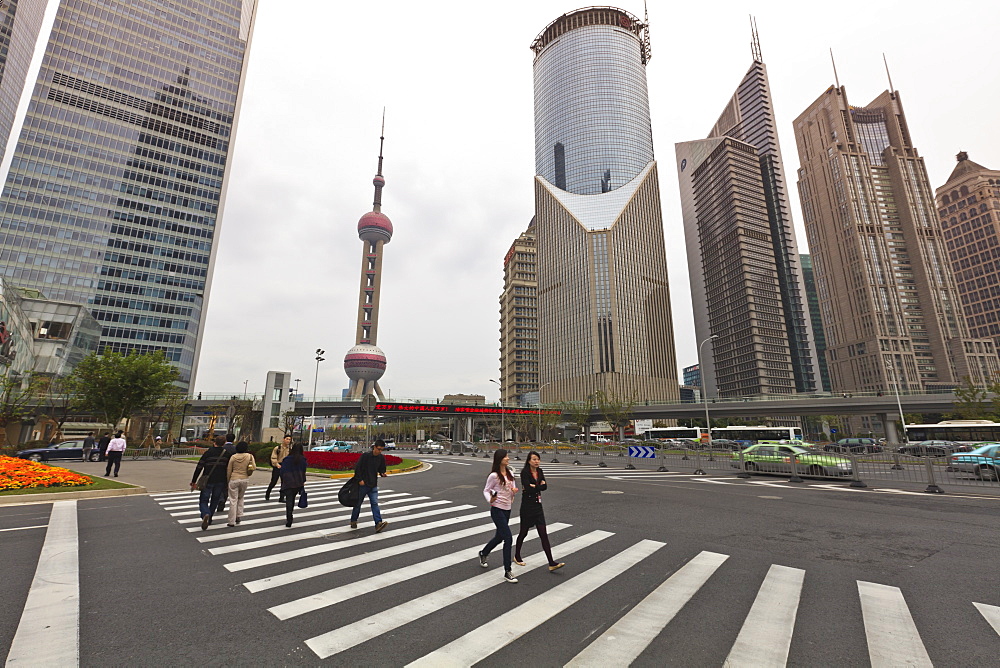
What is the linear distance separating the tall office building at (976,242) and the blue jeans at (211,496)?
193920 millimetres

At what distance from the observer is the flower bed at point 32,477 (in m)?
13.2

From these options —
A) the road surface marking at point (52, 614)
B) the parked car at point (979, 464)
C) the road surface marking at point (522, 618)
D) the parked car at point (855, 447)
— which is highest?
the parked car at point (979, 464)

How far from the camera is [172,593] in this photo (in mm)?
5641

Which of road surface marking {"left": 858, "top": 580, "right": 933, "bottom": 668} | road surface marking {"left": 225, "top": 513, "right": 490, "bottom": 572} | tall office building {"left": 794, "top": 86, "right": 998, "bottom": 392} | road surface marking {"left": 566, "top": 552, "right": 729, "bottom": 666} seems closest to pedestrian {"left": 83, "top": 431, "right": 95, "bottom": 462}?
road surface marking {"left": 225, "top": 513, "right": 490, "bottom": 572}

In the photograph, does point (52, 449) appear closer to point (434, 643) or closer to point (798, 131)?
point (434, 643)

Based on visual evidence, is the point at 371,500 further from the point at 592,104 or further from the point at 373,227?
the point at 592,104

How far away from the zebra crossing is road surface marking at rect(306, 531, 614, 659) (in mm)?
13

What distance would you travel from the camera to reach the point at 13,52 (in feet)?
Result: 367

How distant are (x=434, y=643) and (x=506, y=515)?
2.56 metres

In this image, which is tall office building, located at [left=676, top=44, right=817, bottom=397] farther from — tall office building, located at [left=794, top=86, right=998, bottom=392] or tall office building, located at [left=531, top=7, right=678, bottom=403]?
tall office building, located at [left=531, top=7, right=678, bottom=403]

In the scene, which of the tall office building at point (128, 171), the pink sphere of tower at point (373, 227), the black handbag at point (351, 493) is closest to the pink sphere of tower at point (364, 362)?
the pink sphere of tower at point (373, 227)

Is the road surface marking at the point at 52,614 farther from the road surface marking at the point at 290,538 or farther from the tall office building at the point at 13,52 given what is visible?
the tall office building at the point at 13,52

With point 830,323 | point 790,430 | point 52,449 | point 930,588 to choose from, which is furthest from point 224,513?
point 830,323

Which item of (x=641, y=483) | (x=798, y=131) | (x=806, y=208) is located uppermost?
(x=798, y=131)
